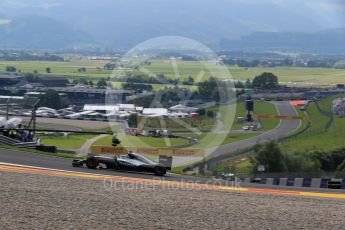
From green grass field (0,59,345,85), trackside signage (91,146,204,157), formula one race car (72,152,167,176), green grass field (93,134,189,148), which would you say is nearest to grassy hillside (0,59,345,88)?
green grass field (0,59,345,85)

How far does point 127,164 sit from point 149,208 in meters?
5.97

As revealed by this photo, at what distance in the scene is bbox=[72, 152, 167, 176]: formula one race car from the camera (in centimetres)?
1565

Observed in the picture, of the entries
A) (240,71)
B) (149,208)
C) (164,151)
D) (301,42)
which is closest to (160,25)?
(301,42)

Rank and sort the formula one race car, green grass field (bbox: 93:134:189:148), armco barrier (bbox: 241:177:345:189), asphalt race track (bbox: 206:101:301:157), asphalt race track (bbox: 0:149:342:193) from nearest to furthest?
asphalt race track (bbox: 0:149:342:193) → the formula one race car → armco barrier (bbox: 241:177:345:189) → green grass field (bbox: 93:134:189:148) → asphalt race track (bbox: 206:101:301:157)

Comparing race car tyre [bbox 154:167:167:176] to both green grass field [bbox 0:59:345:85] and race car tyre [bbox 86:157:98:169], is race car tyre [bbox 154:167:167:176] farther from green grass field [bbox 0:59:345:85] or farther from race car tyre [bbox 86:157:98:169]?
green grass field [bbox 0:59:345:85]

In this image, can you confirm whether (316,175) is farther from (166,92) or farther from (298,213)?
(298,213)

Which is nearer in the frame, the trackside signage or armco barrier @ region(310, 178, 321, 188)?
armco barrier @ region(310, 178, 321, 188)

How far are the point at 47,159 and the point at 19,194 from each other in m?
7.55

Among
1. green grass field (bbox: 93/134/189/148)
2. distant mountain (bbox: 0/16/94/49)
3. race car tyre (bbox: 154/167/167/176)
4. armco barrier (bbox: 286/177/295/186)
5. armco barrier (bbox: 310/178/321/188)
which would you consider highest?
distant mountain (bbox: 0/16/94/49)

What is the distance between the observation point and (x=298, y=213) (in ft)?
32.6

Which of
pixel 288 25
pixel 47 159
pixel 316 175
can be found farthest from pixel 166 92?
pixel 288 25

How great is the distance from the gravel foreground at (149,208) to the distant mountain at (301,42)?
101776 millimetres

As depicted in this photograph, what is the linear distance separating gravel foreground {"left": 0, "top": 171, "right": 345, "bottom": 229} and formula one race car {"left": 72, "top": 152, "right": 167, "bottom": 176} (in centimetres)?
334

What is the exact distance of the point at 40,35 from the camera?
5037 inches
